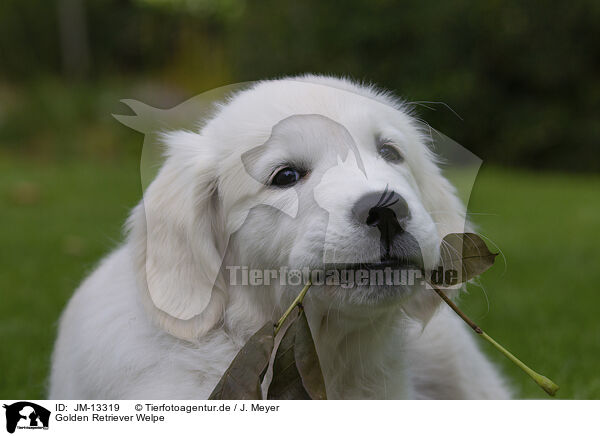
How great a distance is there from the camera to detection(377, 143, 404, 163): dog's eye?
2320mm

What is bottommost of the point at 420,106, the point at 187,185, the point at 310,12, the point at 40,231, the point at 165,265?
the point at 40,231

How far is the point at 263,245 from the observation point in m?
2.23

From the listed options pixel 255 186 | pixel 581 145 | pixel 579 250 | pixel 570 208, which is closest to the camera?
pixel 255 186

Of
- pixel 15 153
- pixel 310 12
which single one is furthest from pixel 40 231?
pixel 310 12

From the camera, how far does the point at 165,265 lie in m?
2.35

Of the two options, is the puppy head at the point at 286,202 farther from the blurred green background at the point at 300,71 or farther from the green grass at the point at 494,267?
the blurred green background at the point at 300,71

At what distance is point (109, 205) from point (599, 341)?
4828 mm

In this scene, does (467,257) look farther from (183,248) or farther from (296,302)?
(183,248)

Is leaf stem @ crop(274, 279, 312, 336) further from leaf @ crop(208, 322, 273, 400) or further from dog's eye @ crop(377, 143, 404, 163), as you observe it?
dog's eye @ crop(377, 143, 404, 163)

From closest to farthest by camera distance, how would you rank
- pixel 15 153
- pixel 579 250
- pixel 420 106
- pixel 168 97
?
pixel 420 106, pixel 579 250, pixel 168 97, pixel 15 153

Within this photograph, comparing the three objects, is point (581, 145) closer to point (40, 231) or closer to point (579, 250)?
point (579, 250)

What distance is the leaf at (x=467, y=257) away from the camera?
2312 millimetres
